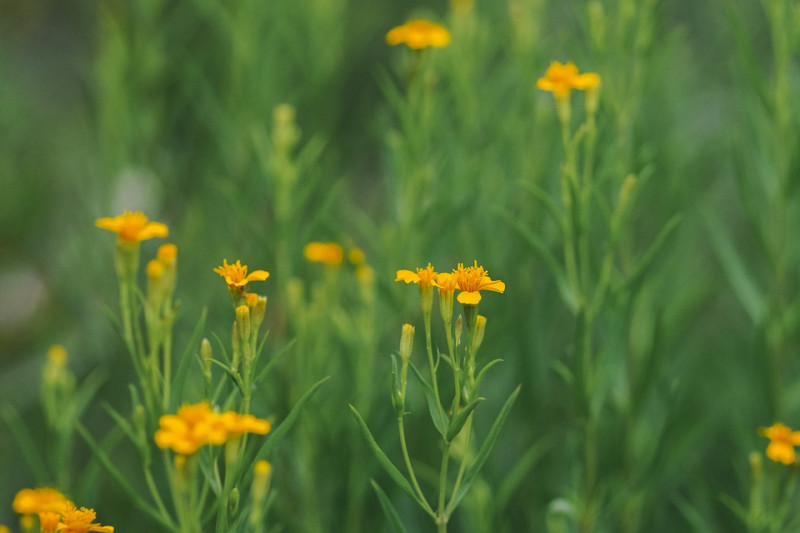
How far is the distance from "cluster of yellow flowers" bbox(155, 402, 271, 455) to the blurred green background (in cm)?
35

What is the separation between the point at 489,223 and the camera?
1.14 meters

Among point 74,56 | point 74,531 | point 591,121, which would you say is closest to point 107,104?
point 591,121

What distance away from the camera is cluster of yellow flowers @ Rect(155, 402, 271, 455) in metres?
0.53

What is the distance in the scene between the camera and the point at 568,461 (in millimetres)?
1060

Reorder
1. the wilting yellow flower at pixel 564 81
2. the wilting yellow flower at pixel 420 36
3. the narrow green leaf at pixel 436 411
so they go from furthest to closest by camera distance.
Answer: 1. the wilting yellow flower at pixel 420 36
2. the wilting yellow flower at pixel 564 81
3. the narrow green leaf at pixel 436 411

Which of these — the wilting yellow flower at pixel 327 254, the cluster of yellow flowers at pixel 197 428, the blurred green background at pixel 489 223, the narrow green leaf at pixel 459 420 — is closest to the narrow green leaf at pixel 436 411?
the narrow green leaf at pixel 459 420

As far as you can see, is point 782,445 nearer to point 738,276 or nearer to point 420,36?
point 738,276

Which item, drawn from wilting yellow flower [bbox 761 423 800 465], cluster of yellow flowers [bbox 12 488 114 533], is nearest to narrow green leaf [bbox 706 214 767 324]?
wilting yellow flower [bbox 761 423 800 465]

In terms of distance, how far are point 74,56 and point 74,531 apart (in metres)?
2.32

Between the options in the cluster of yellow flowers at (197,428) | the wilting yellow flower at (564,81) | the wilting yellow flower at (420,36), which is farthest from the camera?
the wilting yellow flower at (420,36)

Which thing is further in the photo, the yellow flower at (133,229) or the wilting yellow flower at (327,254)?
the wilting yellow flower at (327,254)

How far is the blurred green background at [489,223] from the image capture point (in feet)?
3.24

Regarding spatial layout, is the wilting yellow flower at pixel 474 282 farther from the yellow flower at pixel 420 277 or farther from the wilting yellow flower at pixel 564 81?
the wilting yellow flower at pixel 564 81

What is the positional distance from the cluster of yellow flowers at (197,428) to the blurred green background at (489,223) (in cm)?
35
